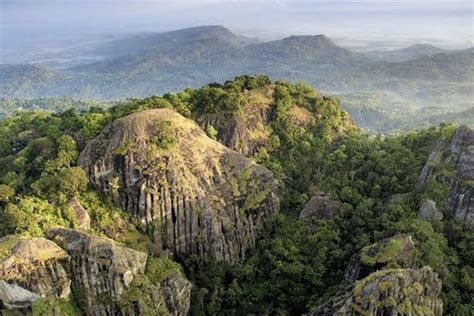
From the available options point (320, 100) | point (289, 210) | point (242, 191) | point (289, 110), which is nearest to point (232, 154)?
point (242, 191)

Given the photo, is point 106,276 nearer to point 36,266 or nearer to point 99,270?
point 99,270

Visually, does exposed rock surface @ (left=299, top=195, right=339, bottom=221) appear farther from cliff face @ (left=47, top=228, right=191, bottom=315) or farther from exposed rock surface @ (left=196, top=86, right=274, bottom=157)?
cliff face @ (left=47, top=228, right=191, bottom=315)

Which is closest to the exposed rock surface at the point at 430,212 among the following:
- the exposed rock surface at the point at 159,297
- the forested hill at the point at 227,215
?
the forested hill at the point at 227,215

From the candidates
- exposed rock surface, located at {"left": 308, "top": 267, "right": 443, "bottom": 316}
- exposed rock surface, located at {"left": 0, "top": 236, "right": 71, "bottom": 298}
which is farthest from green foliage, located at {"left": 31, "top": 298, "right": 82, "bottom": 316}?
exposed rock surface, located at {"left": 308, "top": 267, "right": 443, "bottom": 316}

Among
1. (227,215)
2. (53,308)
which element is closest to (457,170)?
(227,215)

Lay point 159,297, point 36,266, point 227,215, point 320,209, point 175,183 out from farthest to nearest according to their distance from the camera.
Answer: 1. point 320,209
2. point 227,215
3. point 175,183
4. point 159,297
5. point 36,266
